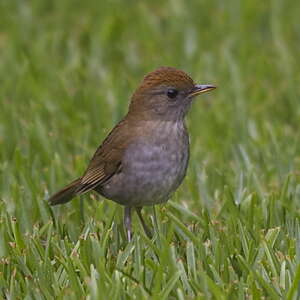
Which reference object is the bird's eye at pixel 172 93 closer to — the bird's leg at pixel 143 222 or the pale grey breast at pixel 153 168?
the pale grey breast at pixel 153 168

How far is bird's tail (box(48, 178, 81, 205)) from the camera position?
645 cm

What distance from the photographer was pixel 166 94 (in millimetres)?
6188

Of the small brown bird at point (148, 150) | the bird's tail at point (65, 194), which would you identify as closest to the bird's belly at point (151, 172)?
the small brown bird at point (148, 150)

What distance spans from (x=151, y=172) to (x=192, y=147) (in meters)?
1.79

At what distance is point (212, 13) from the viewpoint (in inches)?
416

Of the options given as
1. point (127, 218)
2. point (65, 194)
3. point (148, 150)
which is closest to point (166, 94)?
point (148, 150)

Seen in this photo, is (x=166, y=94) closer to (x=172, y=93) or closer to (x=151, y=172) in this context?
(x=172, y=93)

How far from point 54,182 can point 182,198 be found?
0.91 meters

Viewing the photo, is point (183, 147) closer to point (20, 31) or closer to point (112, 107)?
point (112, 107)

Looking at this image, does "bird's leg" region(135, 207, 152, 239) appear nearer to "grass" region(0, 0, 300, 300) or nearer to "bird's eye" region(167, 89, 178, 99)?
"grass" region(0, 0, 300, 300)

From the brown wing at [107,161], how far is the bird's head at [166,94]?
0.18 metres

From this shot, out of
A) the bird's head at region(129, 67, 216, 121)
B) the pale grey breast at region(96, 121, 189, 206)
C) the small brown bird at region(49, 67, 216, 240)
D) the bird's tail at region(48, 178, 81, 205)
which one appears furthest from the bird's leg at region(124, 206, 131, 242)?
the bird's head at region(129, 67, 216, 121)

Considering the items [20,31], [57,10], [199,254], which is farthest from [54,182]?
[57,10]

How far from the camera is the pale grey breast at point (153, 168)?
594 cm
